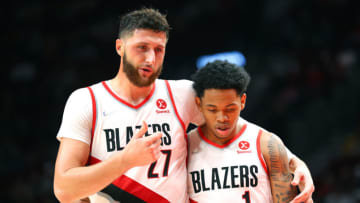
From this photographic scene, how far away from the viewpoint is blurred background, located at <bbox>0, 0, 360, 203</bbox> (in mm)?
7266

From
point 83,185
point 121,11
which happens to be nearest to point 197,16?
point 121,11

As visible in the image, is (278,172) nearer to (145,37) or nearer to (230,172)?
(230,172)

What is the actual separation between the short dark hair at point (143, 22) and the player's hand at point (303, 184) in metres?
1.36

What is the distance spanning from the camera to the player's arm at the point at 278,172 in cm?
301

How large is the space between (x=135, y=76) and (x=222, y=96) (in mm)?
629

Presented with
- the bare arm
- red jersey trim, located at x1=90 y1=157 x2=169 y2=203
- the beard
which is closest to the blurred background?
the bare arm

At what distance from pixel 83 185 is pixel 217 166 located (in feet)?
3.33

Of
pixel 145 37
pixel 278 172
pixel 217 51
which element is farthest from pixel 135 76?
pixel 217 51

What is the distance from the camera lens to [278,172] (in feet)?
9.98

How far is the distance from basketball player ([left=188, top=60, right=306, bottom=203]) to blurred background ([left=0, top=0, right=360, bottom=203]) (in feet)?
11.9
